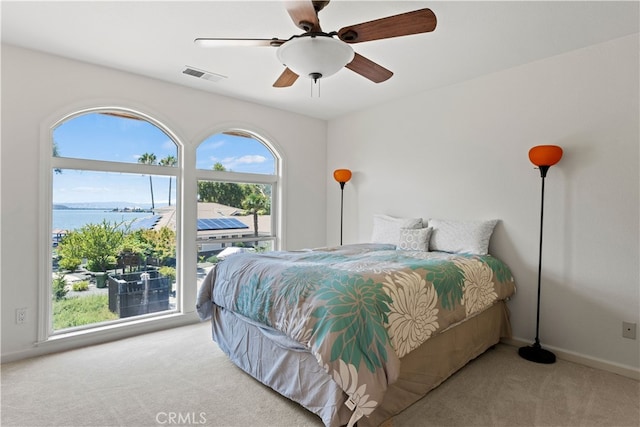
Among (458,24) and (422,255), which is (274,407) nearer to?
(422,255)

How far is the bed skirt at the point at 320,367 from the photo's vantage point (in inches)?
73.9

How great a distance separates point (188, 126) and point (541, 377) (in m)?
3.94

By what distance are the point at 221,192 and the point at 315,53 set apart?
8.70ft

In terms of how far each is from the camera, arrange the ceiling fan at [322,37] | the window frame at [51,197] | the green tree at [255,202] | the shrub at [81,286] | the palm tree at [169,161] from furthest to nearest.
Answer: the green tree at [255,202]
the palm tree at [169,161]
the shrub at [81,286]
the window frame at [51,197]
the ceiling fan at [322,37]

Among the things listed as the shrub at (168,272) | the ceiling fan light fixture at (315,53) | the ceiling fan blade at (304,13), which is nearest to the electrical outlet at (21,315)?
the shrub at (168,272)

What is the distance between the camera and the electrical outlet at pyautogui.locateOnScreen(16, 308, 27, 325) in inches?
110

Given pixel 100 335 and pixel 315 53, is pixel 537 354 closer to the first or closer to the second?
pixel 315 53

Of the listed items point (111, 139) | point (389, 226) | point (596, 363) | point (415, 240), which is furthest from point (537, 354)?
point (111, 139)

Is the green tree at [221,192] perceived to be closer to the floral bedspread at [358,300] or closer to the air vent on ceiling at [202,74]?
the air vent on ceiling at [202,74]

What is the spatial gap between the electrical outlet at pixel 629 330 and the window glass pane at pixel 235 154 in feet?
12.5

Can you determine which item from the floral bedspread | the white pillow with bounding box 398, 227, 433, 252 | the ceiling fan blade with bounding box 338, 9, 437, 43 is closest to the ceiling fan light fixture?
the ceiling fan blade with bounding box 338, 9, 437, 43

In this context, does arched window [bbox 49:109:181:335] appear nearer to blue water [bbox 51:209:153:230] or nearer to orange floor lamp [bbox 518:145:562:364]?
blue water [bbox 51:209:153:230]

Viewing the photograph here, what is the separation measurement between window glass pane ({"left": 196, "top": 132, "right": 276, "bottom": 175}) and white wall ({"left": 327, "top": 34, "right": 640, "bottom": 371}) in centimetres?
186


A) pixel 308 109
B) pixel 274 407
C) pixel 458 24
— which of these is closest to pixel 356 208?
pixel 308 109
